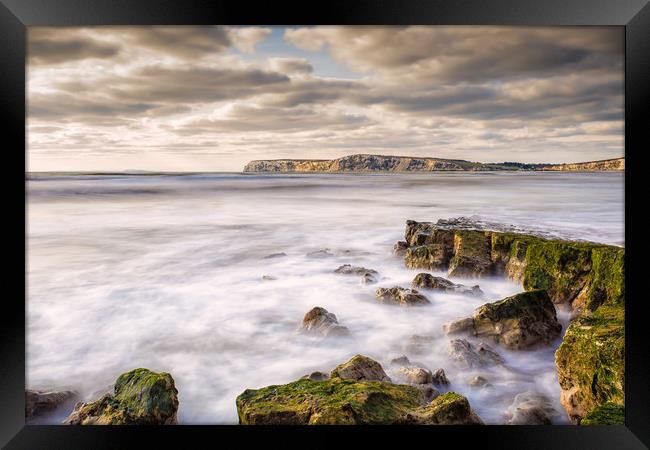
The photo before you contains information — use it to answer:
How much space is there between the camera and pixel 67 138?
450 cm

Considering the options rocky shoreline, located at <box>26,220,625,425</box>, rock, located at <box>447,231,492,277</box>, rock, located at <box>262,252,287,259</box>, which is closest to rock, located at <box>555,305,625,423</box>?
rocky shoreline, located at <box>26,220,625,425</box>

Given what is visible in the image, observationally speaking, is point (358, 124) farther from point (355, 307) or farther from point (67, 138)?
point (67, 138)

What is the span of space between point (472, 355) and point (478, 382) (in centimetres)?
21

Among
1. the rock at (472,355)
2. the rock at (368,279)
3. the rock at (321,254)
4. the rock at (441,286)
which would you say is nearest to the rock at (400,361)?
the rock at (472,355)

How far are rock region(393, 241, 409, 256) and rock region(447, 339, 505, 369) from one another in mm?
1625

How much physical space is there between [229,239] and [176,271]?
35.0 inches

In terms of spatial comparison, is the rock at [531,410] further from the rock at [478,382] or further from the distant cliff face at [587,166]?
the distant cliff face at [587,166]

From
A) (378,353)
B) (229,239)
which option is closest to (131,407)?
(378,353)

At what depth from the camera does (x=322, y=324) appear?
3545 mm

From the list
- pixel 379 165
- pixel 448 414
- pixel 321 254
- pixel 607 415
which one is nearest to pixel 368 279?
pixel 321 254

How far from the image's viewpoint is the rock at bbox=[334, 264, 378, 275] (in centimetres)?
440

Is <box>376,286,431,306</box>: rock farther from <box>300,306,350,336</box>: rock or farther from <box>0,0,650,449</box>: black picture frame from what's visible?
<box>0,0,650,449</box>: black picture frame

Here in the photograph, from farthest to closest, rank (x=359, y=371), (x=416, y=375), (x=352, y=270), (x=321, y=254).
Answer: (x=321, y=254) < (x=352, y=270) < (x=416, y=375) < (x=359, y=371)

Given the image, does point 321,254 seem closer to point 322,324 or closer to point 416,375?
point 322,324
